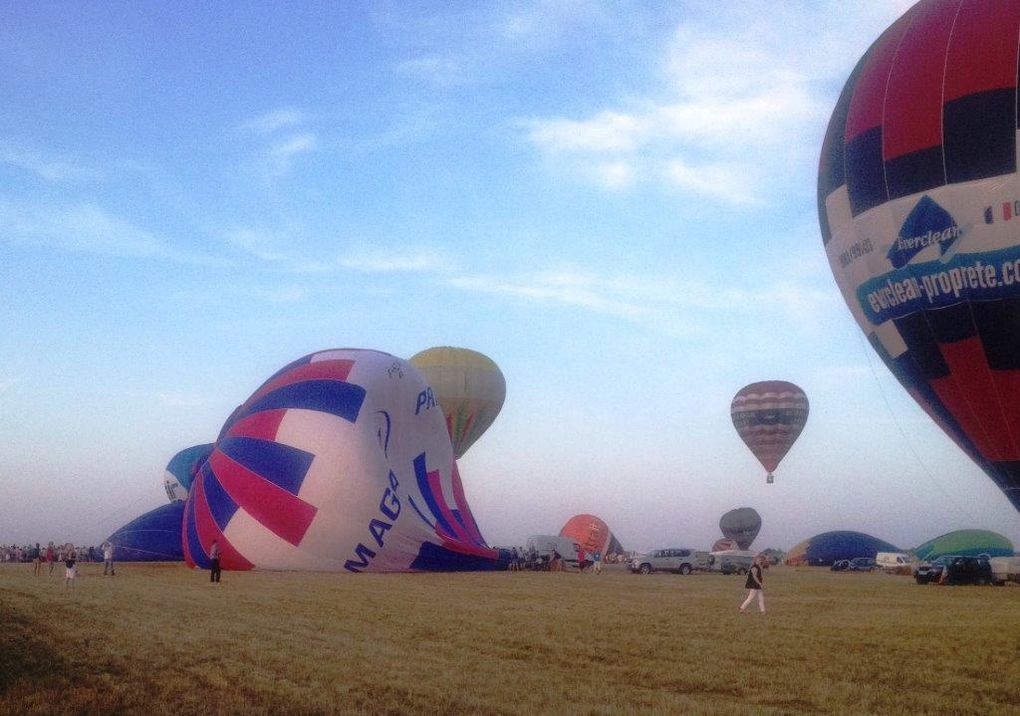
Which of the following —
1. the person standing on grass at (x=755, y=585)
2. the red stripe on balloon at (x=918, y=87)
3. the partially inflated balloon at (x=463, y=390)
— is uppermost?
the red stripe on balloon at (x=918, y=87)

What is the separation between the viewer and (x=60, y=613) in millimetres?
14266

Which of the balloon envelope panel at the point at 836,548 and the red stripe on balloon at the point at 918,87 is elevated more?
the red stripe on balloon at the point at 918,87

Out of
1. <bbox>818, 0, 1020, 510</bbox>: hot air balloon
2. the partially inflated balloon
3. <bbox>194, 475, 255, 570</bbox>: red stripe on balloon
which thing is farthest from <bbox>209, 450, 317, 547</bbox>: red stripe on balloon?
the partially inflated balloon

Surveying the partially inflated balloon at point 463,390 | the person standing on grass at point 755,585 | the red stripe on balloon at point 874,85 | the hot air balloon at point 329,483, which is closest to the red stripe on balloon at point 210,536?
the hot air balloon at point 329,483

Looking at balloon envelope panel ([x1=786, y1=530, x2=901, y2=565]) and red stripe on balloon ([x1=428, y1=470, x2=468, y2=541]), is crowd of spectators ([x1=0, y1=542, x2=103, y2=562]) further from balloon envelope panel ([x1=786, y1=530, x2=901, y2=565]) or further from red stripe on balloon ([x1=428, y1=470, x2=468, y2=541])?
balloon envelope panel ([x1=786, y1=530, x2=901, y2=565])

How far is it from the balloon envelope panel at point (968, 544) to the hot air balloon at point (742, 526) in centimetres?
1456

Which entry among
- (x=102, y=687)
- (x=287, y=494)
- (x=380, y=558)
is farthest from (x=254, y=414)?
(x=102, y=687)

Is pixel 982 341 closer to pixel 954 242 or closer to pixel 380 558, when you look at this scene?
pixel 954 242

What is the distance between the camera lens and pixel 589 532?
218ft

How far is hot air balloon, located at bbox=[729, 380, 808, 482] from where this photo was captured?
4866cm

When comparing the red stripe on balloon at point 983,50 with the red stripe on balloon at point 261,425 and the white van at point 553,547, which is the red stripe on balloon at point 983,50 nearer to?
the red stripe on balloon at point 261,425

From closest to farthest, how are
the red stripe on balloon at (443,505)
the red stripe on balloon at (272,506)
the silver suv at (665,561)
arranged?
the red stripe on balloon at (272,506)
the red stripe on balloon at (443,505)
the silver suv at (665,561)

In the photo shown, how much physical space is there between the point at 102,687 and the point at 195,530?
20.6 m

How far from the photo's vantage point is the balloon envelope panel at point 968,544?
55969 millimetres
